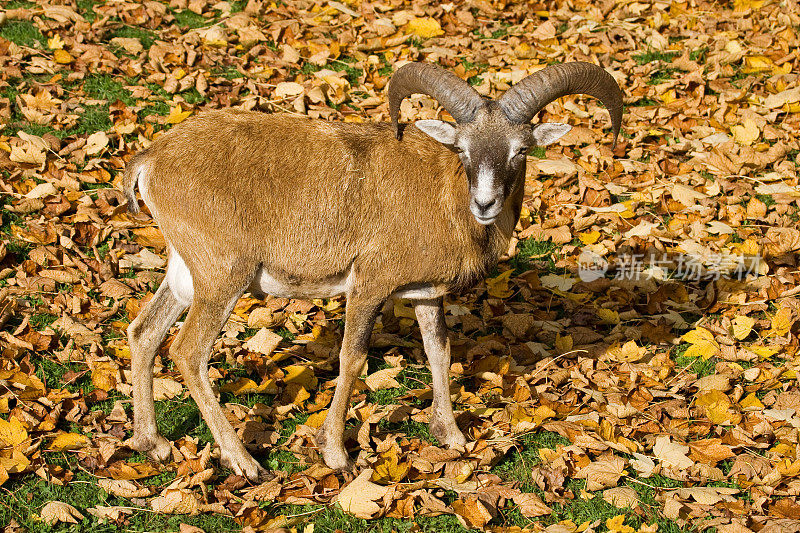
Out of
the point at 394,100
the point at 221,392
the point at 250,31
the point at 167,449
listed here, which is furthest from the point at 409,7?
the point at 167,449

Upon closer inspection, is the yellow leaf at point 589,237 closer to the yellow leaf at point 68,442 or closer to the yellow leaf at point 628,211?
the yellow leaf at point 628,211

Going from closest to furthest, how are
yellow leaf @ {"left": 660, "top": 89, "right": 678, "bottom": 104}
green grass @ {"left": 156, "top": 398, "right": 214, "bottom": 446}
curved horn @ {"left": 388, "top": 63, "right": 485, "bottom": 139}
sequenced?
1. curved horn @ {"left": 388, "top": 63, "right": 485, "bottom": 139}
2. green grass @ {"left": 156, "top": 398, "right": 214, "bottom": 446}
3. yellow leaf @ {"left": 660, "top": 89, "right": 678, "bottom": 104}

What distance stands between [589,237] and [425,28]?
13.6 ft

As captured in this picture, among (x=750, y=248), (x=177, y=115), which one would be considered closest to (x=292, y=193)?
(x=177, y=115)

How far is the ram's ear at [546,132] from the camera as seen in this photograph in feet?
19.4

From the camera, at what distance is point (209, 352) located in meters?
5.77

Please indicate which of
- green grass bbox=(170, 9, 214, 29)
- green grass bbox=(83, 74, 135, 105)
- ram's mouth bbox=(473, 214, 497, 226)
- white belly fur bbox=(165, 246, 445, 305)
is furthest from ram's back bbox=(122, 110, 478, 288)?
green grass bbox=(170, 9, 214, 29)

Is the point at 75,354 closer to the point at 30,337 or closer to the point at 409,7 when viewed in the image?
the point at 30,337

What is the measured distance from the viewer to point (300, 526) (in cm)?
536

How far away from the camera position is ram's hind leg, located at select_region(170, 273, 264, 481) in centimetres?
568

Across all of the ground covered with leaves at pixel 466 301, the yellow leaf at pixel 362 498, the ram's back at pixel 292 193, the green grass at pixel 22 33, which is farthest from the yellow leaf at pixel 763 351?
the green grass at pixel 22 33

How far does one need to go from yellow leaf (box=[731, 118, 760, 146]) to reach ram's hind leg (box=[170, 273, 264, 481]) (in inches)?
243
